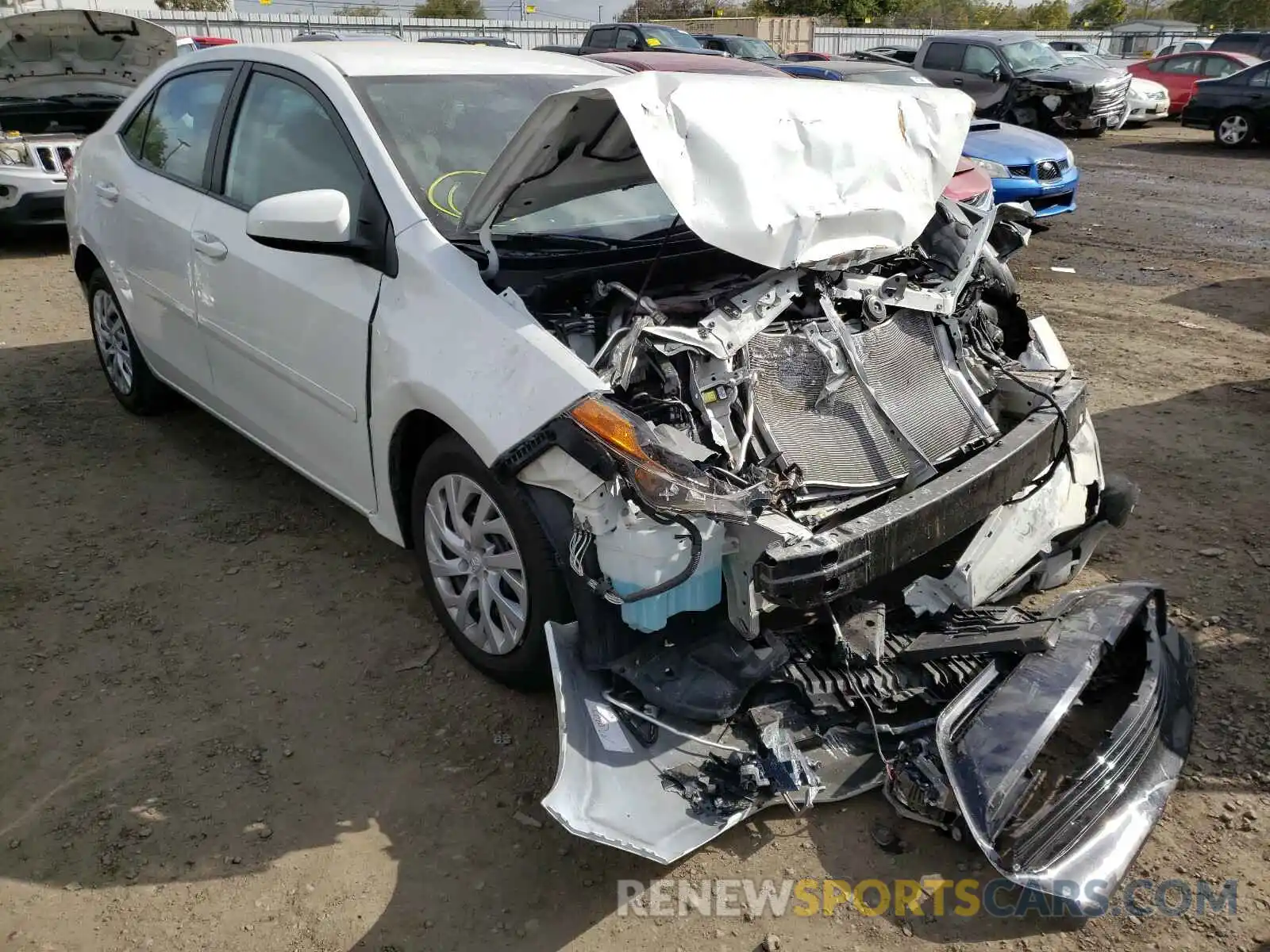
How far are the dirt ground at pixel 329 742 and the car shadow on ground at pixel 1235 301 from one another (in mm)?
1911

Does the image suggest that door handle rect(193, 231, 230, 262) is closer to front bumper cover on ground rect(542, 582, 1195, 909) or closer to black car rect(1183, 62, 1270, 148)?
front bumper cover on ground rect(542, 582, 1195, 909)

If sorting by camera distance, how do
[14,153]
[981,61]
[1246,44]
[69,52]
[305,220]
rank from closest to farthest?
[305,220]
[14,153]
[69,52]
[981,61]
[1246,44]

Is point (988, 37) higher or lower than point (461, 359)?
higher

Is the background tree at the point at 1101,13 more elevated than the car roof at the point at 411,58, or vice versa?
the background tree at the point at 1101,13

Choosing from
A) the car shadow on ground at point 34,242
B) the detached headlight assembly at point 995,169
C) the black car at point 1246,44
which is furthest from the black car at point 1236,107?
the car shadow on ground at point 34,242

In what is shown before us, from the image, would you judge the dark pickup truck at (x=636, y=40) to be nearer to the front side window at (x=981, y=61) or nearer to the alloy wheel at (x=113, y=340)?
the front side window at (x=981, y=61)

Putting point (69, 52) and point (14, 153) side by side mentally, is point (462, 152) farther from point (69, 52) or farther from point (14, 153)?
point (69, 52)

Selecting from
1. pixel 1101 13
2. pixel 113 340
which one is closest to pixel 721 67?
pixel 113 340

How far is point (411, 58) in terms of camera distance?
11.8 ft

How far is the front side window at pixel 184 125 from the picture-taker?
397 cm

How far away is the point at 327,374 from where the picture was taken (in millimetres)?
3303

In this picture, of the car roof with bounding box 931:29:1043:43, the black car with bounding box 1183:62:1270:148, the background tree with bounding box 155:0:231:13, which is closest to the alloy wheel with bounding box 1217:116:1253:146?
the black car with bounding box 1183:62:1270:148

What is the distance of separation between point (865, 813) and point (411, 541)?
1.67 m

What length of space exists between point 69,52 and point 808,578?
9214 mm
